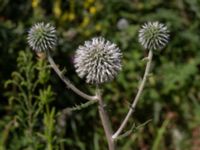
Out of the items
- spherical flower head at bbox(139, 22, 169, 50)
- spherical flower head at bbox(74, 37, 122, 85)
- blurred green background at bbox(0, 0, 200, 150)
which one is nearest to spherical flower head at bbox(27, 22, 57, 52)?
spherical flower head at bbox(74, 37, 122, 85)

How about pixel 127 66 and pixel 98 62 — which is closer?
pixel 98 62

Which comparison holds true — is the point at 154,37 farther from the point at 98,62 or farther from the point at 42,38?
the point at 42,38

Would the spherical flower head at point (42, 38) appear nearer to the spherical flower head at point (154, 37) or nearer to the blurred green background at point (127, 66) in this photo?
the spherical flower head at point (154, 37)

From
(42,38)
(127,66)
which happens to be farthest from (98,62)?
(127,66)

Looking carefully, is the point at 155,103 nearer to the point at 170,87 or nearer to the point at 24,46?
the point at 170,87

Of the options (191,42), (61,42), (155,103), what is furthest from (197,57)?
(61,42)

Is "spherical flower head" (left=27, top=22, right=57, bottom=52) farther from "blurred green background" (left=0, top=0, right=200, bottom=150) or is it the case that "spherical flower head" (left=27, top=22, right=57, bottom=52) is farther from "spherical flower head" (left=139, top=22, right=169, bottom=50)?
"blurred green background" (left=0, top=0, right=200, bottom=150)
